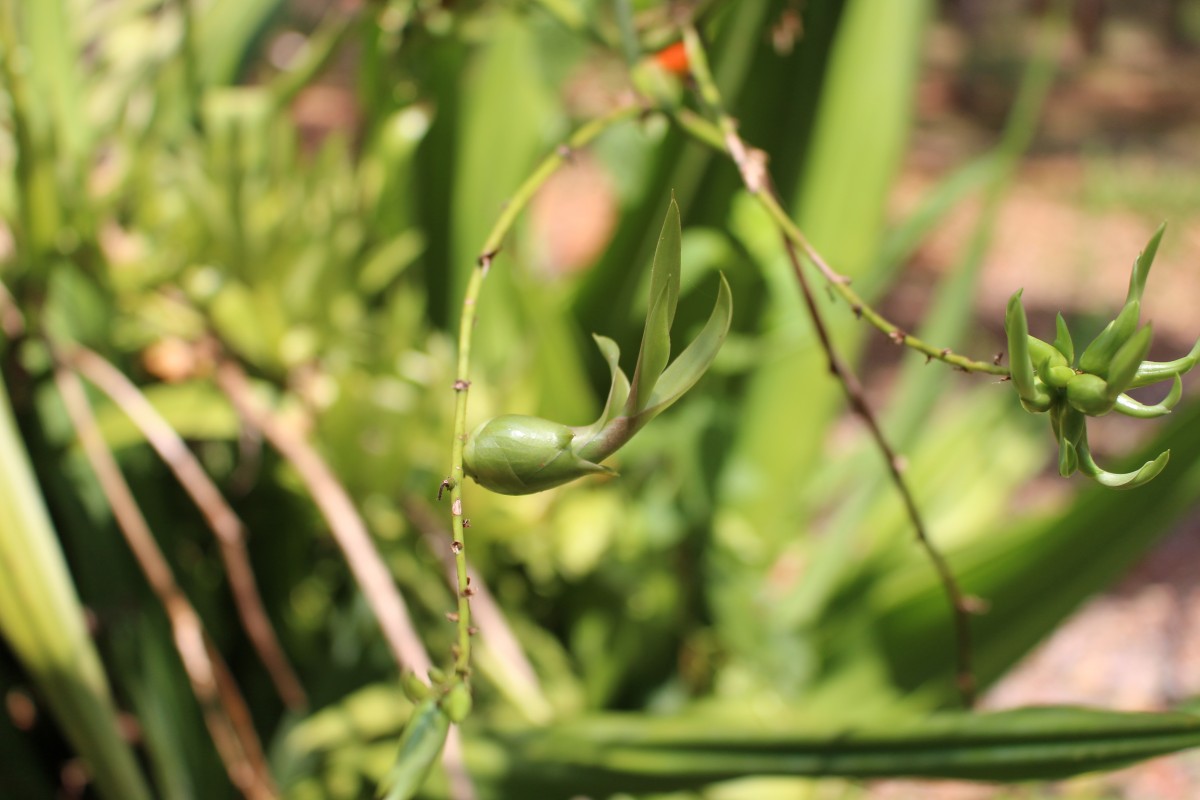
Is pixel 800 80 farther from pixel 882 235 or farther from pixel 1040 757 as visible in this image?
pixel 1040 757

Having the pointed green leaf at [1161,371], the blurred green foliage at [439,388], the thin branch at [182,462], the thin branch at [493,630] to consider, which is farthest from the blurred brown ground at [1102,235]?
the thin branch at [182,462]

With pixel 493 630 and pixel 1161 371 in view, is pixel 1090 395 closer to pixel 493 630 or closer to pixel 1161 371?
pixel 1161 371

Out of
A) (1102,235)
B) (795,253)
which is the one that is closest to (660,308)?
(795,253)

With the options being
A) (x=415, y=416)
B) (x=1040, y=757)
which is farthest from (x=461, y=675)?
(x=415, y=416)

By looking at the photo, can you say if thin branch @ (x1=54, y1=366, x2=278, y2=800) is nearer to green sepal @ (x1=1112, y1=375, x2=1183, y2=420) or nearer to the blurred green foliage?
the blurred green foliage

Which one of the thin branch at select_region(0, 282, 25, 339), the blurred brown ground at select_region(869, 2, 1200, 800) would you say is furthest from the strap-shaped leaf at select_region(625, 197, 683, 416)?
the thin branch at select_region(0, 282, 25, 339)

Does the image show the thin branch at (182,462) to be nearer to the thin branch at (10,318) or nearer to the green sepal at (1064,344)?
the thin branch at (10,318)

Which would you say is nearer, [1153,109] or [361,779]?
[361,779]
